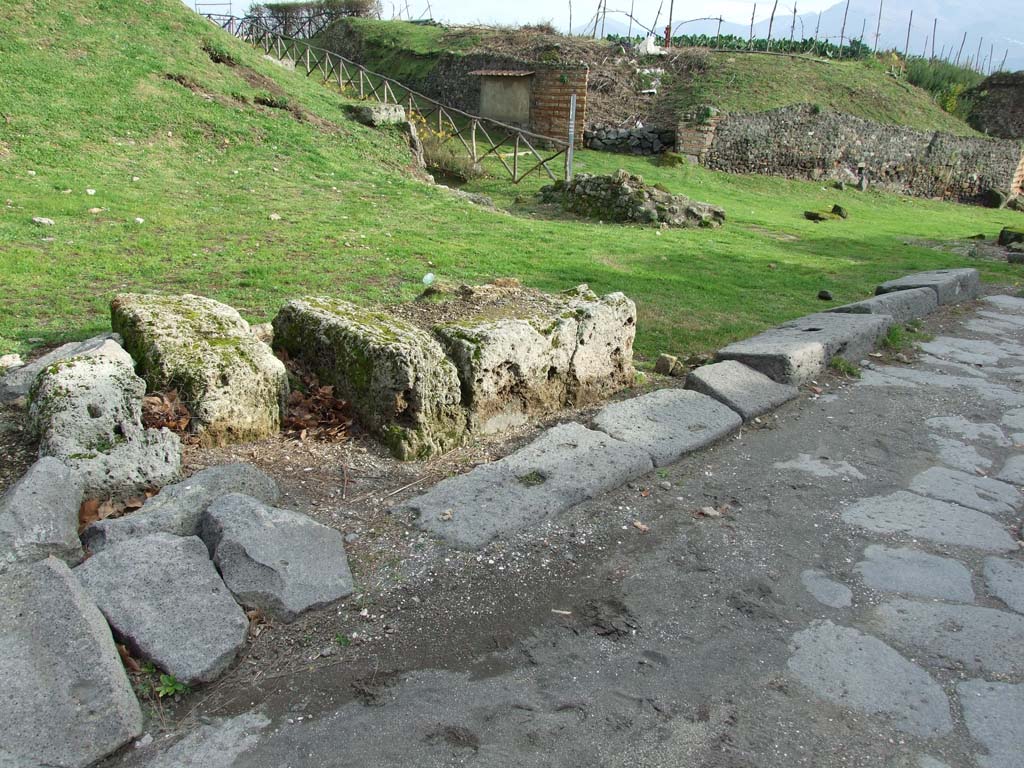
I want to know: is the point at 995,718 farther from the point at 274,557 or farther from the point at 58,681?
the point at 58,681

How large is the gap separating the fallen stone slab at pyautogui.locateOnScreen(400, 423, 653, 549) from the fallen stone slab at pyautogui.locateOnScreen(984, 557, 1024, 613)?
56.9 inches

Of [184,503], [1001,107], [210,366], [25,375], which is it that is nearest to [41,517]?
[184,503]

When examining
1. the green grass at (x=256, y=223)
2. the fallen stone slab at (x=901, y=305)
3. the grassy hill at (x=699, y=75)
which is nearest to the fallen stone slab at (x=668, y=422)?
the green grass at (x=256, y=223)

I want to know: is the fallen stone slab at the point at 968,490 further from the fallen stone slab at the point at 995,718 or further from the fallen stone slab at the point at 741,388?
the fallen stone slab at the point at 995,718

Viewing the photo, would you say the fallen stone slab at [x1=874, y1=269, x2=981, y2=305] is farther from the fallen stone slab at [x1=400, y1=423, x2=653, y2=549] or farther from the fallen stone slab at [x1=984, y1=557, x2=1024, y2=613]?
the fallen stone slab at [x1=400, y1=423, x2=653, y2=549]

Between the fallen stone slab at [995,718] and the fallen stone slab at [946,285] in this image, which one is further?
the fallen stone slab at [946,285]

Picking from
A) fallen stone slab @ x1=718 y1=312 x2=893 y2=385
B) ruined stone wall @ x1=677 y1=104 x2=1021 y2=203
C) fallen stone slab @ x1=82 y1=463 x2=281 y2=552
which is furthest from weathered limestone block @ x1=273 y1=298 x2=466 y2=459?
ruined stone wall @ x1=677 y1=104 x2=1021 y2=203

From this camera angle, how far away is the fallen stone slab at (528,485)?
10.5ft

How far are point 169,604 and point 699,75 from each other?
26210 mm

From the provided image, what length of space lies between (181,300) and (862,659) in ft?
11.6

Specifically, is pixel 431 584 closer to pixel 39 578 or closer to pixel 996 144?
pixel 39 578

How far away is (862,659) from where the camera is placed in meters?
2.54

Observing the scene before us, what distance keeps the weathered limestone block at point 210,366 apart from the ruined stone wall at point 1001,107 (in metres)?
32.4

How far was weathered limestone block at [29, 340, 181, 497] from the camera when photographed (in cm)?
311
